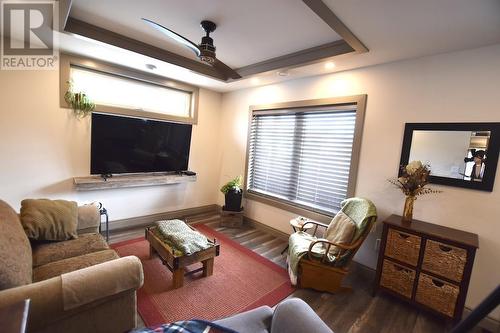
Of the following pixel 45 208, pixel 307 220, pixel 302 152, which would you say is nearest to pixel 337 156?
pixel 302 152

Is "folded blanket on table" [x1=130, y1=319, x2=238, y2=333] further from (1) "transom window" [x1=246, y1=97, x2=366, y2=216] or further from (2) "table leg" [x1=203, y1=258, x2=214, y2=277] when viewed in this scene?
(1) "transom window" [x1=246, y1=97, x2=366, y2=216]

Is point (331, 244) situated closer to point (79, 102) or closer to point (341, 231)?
point (341, 231)

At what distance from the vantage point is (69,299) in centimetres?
138

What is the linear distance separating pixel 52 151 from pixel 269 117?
3015 millimetres

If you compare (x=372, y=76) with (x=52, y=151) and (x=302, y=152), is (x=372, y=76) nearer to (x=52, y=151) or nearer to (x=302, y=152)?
(x=302, y=152)

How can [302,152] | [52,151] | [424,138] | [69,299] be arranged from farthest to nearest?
1. [302,152]
2. [52,151]
3. [424,138]
4. [69,299]

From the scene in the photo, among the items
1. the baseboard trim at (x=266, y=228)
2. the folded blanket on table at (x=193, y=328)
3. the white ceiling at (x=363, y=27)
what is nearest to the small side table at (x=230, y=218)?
the baseboard trim at (x=266, y=228)

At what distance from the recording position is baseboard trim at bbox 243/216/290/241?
3.68 m

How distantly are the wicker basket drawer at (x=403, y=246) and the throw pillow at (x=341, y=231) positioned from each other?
34 cm

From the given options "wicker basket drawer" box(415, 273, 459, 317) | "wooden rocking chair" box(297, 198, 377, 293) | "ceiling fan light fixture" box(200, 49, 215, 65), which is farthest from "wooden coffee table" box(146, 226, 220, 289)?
"wicker basket drawer" box(415, 273, 459, 317)

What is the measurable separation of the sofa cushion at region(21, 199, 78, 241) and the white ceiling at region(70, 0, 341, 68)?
180 cm

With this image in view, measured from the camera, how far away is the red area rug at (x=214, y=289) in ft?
6.86

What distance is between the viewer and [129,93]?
361 cm

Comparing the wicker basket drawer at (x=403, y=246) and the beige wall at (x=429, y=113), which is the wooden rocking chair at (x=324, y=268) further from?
the beige wall at (x=429, y=113)
